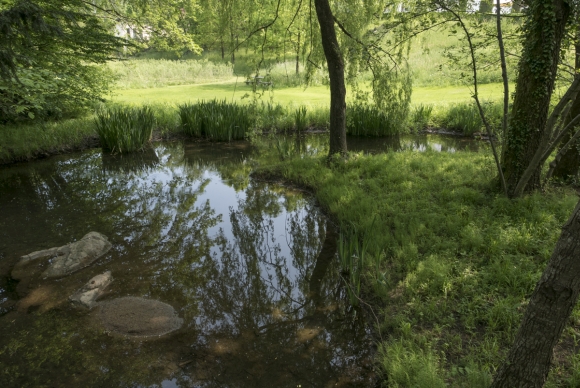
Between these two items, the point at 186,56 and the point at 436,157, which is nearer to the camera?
the point at 436,157

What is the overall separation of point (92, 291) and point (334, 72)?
16.7 ft

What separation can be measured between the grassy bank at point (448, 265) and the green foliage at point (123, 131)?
5.71 metres

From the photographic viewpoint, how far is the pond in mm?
3070

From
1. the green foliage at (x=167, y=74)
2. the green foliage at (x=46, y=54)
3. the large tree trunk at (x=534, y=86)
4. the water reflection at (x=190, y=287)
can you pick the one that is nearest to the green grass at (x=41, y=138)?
the green foliage at (x=46, y=54)

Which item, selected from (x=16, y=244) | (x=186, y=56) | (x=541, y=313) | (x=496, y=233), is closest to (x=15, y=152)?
(x=16, y=244)

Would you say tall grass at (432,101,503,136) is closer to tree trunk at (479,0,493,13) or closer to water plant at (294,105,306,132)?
tree trunk at (479,0,493,13)

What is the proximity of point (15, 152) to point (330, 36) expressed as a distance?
7.34 meters

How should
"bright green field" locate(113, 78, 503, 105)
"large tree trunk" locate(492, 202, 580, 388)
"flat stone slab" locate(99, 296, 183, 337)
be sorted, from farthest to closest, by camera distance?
"bright green field" locate(113, 78, 503, 105)
"flat stone slab" locate(99, 296, 183, 337)
"large tree trunk" locate(492, 202, 580, 388)

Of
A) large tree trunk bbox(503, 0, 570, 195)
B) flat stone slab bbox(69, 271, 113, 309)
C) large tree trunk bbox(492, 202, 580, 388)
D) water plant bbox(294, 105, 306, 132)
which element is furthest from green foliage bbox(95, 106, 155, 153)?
large tree trunk bbox(492, 202, 580, 388)

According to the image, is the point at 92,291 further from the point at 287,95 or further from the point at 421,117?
the point at 287,95

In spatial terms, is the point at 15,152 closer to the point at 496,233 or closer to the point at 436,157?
the point at 436,157

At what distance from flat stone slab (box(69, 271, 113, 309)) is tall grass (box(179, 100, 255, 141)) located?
7.02 m

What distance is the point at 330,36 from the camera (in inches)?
263

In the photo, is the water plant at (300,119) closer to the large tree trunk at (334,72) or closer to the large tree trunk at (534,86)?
the large tree trunk at (334,72)
